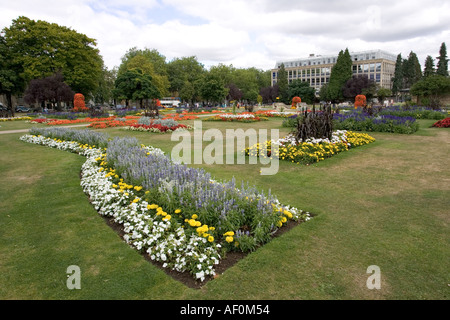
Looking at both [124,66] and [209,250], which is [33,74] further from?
[209,250]

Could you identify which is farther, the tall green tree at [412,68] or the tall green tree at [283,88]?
the tall green tree at [283,88]

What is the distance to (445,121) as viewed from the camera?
51.0 feet

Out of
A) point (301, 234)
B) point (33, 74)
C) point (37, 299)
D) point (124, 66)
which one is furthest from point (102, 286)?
point (124, 66)

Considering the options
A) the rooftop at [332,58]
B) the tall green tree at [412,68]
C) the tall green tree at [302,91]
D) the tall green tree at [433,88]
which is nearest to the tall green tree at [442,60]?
the tall green tree at [412,68]

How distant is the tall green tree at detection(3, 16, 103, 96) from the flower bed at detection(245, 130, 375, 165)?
35.3 m

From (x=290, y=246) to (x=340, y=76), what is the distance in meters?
67.4

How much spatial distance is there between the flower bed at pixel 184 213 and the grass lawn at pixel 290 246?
0.22 meters

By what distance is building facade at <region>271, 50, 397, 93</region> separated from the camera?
96.0 m

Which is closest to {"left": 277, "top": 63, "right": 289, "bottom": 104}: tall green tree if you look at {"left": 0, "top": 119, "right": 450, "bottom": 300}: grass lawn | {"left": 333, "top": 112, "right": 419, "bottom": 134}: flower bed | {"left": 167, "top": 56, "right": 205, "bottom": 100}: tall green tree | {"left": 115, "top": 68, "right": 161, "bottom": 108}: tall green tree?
{"left": 167, "top": 56, "right": 205, "bottom": 100}: tall green tree

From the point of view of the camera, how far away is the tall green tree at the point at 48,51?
34388 mm

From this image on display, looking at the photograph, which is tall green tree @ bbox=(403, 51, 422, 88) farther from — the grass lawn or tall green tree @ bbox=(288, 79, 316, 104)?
the grass lawn

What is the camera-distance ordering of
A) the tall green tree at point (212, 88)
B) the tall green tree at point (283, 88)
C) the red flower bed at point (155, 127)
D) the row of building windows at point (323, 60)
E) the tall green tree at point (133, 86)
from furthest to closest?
1. the row of building windows at point (323, 60)
2. the tall green tree at point (283, 88)
3. the tall green tree at point (212, 88)
4. the tall green tree at point (133, 86)
5. the red flower bed at point (155, 127)

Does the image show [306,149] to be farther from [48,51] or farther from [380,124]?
[48,51]

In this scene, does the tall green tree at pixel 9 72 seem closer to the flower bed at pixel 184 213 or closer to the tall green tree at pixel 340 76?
the flower bed at pixel 184 213
